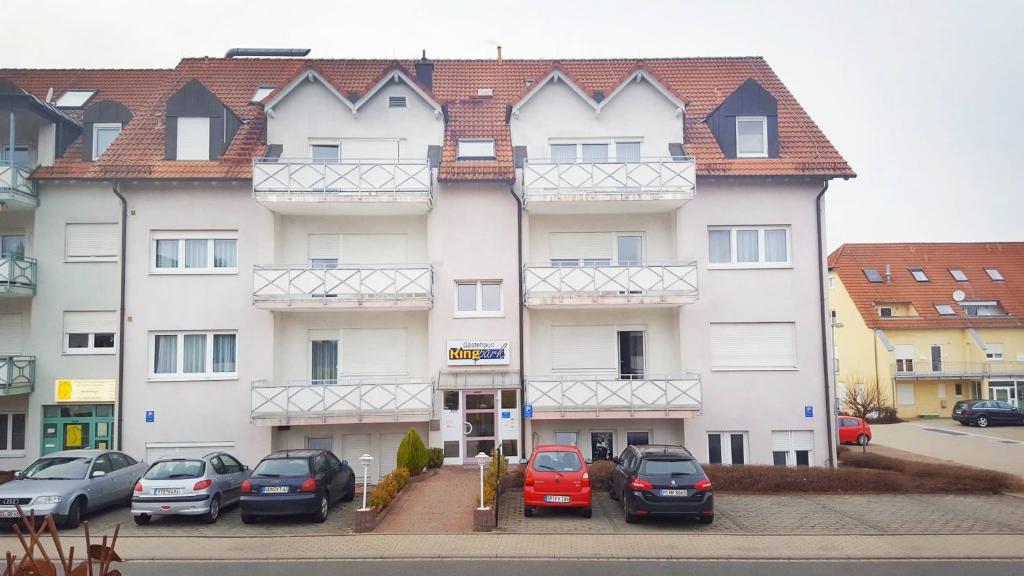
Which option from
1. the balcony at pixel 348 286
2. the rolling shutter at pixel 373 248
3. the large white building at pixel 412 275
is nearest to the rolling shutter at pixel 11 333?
the large white building at pixel 412 275

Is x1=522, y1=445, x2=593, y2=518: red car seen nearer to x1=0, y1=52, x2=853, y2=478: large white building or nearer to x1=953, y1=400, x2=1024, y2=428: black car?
A: x1=0, y1=52, x2=853, y2=478: large white building

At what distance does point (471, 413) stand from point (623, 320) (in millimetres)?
5123

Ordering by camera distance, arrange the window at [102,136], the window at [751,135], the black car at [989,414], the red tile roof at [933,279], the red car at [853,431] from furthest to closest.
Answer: the red tile roof at [933,279] → the black car at [989,414] → the red car at [853,431] → the window at [751,135] → the window at [102,136]

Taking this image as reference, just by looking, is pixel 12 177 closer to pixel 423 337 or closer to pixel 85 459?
pixel 85 459

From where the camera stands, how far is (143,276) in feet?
67.8

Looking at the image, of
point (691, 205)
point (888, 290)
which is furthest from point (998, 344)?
point (691, 205)

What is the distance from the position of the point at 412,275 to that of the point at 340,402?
384 cm

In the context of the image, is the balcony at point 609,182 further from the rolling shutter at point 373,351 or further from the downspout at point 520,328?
the rolling shutter at point 373,351

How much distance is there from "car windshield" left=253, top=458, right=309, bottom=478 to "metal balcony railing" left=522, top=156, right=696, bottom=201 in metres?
9.52

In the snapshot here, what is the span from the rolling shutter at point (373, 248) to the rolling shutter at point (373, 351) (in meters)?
2.04

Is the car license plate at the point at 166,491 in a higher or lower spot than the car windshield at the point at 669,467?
lower

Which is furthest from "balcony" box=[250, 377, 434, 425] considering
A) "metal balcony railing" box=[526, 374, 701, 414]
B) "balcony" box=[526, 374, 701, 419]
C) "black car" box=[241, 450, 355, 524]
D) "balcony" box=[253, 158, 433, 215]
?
"balcony" box=[253, 158, 433, 215]

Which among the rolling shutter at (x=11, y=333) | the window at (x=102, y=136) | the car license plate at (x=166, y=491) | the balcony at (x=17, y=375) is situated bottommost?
the car license plate at (x=166, y=491)

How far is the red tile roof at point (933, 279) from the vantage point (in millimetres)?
43000
